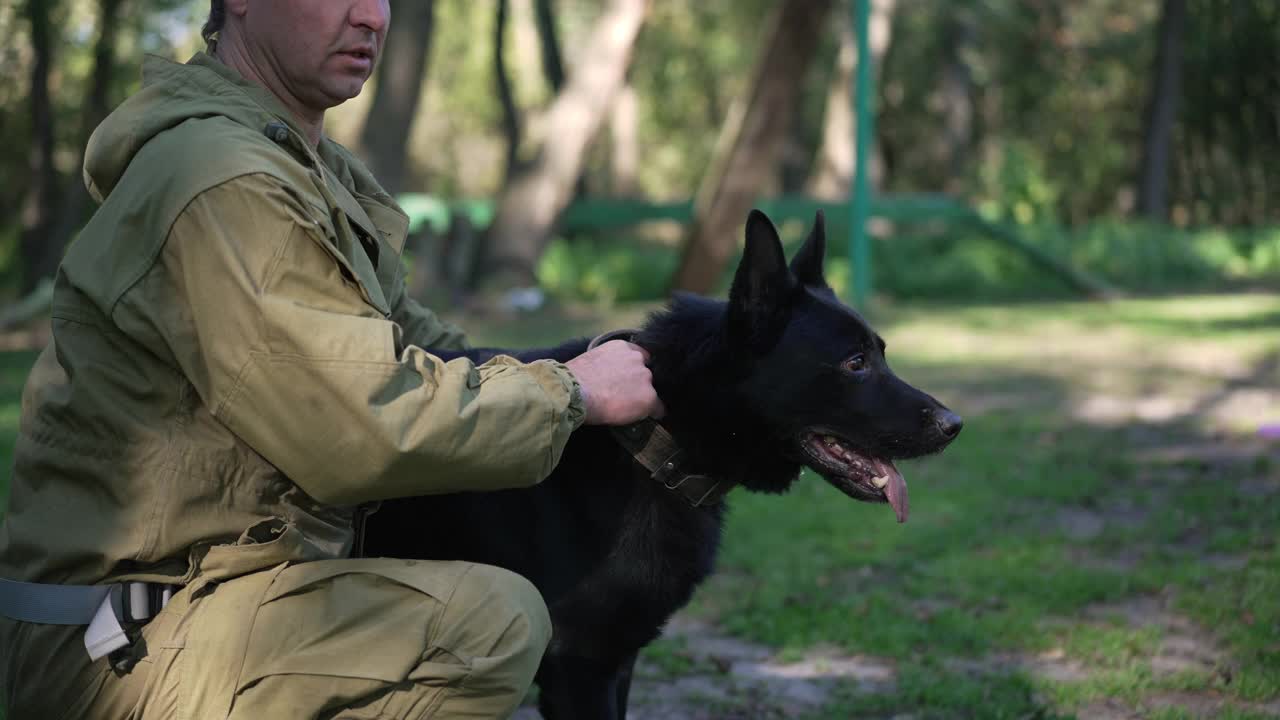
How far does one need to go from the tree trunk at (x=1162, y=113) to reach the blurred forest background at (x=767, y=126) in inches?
1.6

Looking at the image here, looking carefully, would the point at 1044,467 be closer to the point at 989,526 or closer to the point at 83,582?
the point at 989,526

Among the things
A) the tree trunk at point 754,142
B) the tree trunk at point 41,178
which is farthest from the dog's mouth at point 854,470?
the tree trunk at point 41,178

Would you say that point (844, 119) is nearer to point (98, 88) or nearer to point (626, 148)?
point (626, 148)

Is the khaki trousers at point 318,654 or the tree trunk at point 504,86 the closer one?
the khaki trousers at point 318,654

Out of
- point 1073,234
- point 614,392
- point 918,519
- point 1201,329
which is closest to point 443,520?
point 614,392

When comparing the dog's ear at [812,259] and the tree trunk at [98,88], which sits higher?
the dog's ear at [812,259]

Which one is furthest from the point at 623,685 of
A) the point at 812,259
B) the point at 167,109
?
the point at 167,109

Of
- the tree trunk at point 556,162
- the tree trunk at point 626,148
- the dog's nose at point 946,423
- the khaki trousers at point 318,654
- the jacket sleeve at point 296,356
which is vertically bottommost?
the tree trunk at point 626,148

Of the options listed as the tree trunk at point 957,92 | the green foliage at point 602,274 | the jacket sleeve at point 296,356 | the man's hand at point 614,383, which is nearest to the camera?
the jacket sleeve at point 296,356

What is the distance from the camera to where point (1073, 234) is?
21.3m

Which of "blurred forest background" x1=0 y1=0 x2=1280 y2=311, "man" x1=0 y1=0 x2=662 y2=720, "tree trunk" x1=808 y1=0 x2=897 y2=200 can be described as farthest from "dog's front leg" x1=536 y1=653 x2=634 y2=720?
"tree trunk" x1=808 y1=0 x2=897 y2=200

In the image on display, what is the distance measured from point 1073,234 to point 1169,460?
14535 mm

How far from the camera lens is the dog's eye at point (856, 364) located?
10.9 feet

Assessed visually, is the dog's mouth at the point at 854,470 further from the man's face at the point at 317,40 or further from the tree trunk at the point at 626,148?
the tree trunk at the point at 626,148
